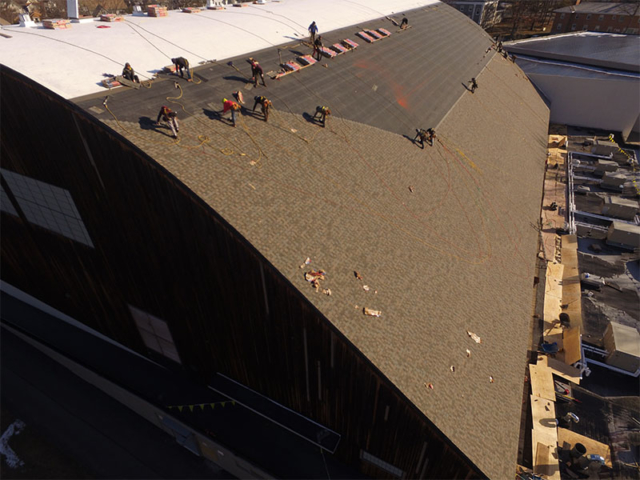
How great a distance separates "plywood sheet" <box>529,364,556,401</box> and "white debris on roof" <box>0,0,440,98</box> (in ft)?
97.6

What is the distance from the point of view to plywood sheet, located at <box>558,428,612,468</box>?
18969 mm

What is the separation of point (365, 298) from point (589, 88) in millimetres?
60058

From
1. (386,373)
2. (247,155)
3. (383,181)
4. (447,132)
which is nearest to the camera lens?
(386,373)

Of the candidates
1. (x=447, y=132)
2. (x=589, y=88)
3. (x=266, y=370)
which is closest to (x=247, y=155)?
(x=266, y=370)

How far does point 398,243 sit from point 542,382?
47.0 ft

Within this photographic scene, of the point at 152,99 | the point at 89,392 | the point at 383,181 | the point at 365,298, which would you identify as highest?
the point at 152,99

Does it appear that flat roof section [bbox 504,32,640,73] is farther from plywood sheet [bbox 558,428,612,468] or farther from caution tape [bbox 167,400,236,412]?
caution tape [bbox 167,400,236,412]

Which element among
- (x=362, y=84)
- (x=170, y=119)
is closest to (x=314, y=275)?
(x=170, y=119)

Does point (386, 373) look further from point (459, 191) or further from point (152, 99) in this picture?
point (152, 99)

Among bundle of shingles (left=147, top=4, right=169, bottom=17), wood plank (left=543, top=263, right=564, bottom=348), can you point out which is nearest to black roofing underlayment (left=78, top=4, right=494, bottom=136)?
bundle of shingles (left=147, top=4, right=169, bottom=17)

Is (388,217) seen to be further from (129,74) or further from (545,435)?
(129,74)

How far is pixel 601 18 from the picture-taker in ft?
289

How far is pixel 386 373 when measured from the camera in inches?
493

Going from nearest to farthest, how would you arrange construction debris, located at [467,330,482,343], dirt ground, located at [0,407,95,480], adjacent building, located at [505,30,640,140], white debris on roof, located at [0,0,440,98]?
1. construction debris, located at [467,330,482,343]
2. white debris on roof, located at [0,0,440,98]
3. dirt ground, located at [0,407,95,480]
4. adjacent building, located at [505,30,640,140]
